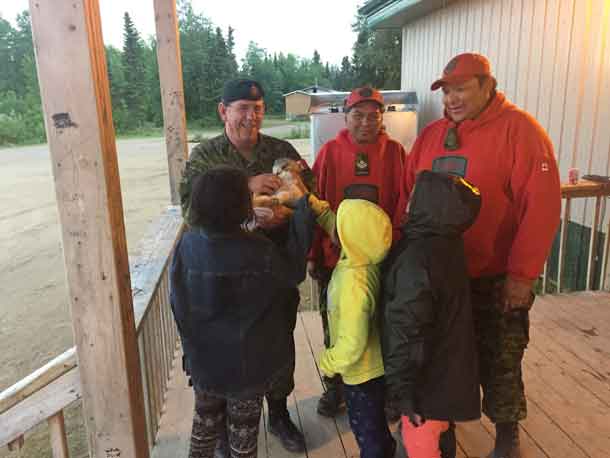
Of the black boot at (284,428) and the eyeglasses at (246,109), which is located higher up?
the eyeglasses at (246,109)

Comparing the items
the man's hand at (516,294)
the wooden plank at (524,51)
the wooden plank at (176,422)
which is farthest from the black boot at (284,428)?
the wooden plank at (524,51)

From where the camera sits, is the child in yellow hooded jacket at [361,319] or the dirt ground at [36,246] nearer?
the child in yellow hooded jacket at [361,319]

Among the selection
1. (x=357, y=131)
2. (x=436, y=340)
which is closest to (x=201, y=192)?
(x=436, y=340)

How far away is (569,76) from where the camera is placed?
13.0 ft

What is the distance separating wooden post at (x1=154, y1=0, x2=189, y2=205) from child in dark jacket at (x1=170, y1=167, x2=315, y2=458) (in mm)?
1745

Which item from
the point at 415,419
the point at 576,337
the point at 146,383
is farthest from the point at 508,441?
the point at 146,383

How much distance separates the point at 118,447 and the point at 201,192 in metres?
0.87

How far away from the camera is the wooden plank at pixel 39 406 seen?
56.6 inches

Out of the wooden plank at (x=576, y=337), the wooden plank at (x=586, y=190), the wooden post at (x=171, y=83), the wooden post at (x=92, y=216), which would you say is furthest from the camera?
the wooden plank at (x=586, y=190)

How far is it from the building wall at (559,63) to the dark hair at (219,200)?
333 centimetres

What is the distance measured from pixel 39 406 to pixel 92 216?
0.63 meters

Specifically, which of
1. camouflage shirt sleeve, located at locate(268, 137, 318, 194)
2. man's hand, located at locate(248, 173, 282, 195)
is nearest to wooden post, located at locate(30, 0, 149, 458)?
man's hand, located at locate(248, 173, 282, 195)

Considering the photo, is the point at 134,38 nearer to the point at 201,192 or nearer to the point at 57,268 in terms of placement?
the point at 57,268

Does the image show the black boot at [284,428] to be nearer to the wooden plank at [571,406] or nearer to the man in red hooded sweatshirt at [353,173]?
the man in red hooded sweatshirt at [353,173]
